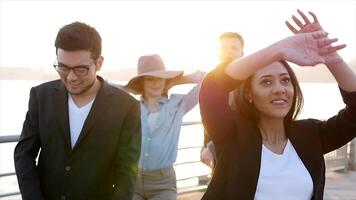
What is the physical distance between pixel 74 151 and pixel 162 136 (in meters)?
1.39

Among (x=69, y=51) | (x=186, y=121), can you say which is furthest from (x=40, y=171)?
(x=186, y=121)

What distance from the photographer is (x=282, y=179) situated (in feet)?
6.72

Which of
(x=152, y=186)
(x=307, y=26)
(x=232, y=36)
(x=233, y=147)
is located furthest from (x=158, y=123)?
(x=307, y=26)

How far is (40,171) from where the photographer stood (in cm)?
248

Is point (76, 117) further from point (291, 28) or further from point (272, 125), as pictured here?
point (291, 28)

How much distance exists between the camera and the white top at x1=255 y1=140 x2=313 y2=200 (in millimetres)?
2025

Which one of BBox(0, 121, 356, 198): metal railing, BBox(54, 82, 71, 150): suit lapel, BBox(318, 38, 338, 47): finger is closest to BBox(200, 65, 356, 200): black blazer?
BBox(318, 38, 338, 47): finger

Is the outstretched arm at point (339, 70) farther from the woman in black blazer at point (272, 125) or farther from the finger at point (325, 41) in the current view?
the finger at point (325, 41)

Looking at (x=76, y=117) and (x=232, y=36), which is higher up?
(x=232, y=36)

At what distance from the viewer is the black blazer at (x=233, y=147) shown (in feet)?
6.61

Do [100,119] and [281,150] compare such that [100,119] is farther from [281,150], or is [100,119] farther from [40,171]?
[281,150]

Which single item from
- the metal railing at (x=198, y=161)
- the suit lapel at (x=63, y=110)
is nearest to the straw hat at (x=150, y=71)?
the metal railing at (x=198, y=161)

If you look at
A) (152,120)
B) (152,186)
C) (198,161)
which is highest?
(152,120)

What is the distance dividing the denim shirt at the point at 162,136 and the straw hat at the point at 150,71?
6.8 inches
